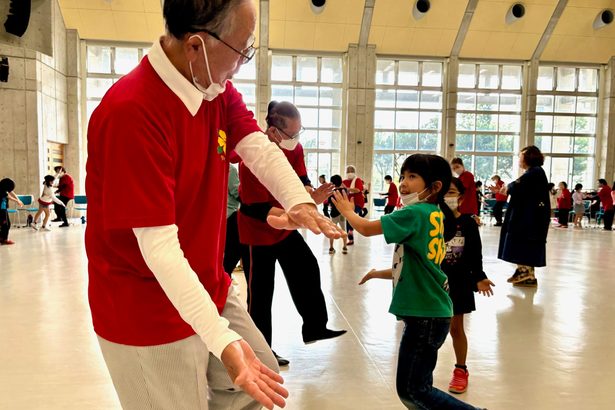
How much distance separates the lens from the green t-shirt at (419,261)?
7.50ft

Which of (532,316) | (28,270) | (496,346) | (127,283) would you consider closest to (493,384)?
(496,346)

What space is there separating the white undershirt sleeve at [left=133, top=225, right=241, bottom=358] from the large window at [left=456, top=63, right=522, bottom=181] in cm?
1979

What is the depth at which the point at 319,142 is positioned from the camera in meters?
19.3

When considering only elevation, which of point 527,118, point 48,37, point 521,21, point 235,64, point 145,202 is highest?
point 521,21

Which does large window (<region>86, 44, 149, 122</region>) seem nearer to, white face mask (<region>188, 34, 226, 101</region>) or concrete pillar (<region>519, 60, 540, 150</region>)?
concrete pillar (<region>519, 60, 540, 150</region>)

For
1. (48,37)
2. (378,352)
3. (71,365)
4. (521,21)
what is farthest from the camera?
(521,21)

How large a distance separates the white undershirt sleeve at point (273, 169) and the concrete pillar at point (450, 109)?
1839cm

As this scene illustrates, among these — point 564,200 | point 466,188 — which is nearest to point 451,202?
point 466,188

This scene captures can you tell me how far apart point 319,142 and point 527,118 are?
8.66 metres

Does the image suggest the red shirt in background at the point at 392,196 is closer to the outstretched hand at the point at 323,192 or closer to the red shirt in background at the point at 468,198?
the red shirt in background at the point at 468,198

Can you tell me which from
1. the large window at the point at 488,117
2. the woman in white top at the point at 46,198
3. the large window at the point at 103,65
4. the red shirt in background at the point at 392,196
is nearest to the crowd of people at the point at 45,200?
the woman in white top at the point at 46,198

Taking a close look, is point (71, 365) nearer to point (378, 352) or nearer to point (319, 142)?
point (378, 352)

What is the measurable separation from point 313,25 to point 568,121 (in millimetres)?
11687


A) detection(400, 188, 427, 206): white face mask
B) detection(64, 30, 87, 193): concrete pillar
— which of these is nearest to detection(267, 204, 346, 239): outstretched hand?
detection(400, 188, 427, 206): white face mask
